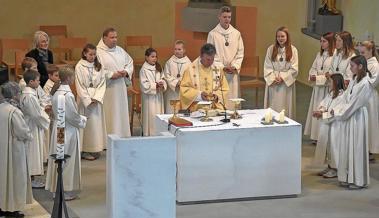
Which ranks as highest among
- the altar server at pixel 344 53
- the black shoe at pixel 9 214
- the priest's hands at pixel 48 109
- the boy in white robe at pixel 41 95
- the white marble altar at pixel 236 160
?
the altar server at pixel 344 53

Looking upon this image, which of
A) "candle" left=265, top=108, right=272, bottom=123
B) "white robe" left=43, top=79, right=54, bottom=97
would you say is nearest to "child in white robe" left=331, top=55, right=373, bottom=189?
"candle" left=265, top=108, right=272, bottom=123

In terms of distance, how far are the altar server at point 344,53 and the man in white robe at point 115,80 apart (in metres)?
2.75

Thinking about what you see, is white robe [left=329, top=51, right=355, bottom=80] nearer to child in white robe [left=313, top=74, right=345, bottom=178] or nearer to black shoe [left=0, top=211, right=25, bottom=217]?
child in white robe [left=313, top=74, right=345, bottom=178]

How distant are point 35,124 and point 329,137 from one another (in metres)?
3.47

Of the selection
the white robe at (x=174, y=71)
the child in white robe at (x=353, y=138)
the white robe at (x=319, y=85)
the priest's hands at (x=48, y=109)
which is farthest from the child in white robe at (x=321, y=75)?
the priest's hands at (x=48, y=109)

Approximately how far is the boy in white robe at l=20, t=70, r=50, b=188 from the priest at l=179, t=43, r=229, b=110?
166 centimetres

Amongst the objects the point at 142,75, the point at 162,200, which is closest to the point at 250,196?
the point at 162,200

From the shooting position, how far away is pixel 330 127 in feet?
36.5

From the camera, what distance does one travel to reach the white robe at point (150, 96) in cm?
1265

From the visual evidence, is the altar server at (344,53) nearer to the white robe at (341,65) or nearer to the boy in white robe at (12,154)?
the white robe at (341,65)

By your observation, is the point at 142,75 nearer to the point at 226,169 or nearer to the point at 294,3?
the point at 226,169

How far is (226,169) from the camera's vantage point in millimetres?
10289

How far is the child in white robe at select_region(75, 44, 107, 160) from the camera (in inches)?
468

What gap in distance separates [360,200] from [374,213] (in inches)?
18.7
